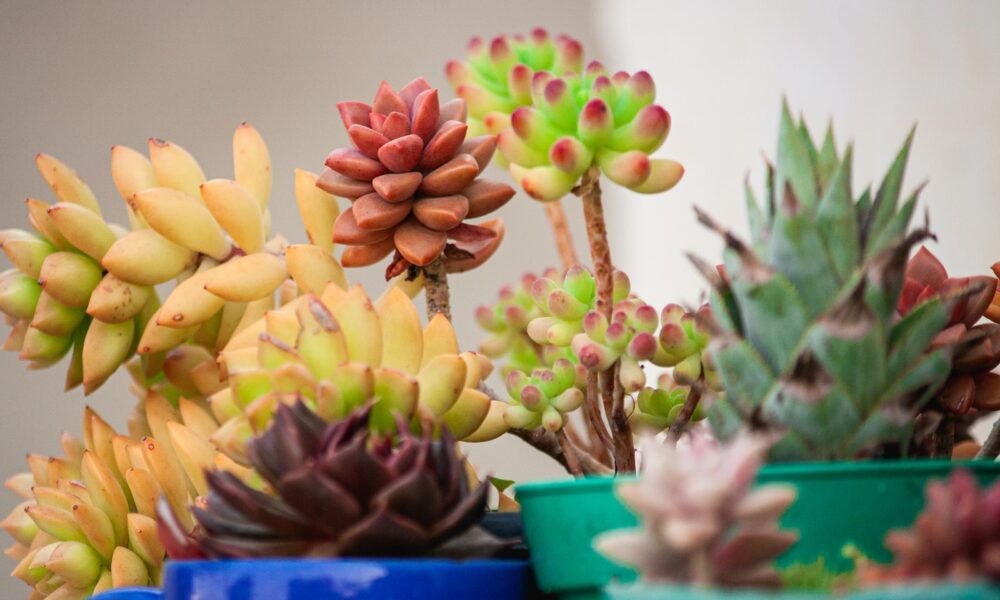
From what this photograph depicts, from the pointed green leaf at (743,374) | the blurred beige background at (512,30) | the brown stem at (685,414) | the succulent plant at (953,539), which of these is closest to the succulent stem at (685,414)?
the brown stem at (685,414)

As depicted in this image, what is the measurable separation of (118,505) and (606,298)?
0.27 metres

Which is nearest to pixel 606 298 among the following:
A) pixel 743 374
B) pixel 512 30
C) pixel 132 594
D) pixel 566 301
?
pixel 566 301

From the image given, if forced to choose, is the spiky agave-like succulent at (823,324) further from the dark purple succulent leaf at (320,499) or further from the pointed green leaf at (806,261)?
the dark purple succulent leaf at (320,499)

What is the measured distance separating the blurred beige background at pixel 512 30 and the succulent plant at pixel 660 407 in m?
0.76

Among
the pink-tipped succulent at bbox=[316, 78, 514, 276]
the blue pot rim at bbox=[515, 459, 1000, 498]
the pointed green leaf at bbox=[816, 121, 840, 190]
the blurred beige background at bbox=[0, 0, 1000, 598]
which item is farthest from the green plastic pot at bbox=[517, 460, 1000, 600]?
the blurred beige background at bbox=[0, 0, 1000, 598]

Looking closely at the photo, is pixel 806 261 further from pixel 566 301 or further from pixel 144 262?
pixel 144 262

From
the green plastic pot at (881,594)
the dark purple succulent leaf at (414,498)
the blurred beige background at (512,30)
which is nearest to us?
the green plastic pot at (881,594)

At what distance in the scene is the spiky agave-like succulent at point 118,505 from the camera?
48 centimetres

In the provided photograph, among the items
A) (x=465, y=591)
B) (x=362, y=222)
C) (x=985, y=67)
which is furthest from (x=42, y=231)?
(x=985, y=67)

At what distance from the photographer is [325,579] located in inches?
12.0

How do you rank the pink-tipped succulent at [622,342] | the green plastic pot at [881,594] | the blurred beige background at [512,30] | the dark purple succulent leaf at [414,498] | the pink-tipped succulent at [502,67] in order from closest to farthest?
1. the green plastic pot at [881,594]
2. the dark purple succulent leaf at [414,498]
3. the pink-tipped succulent at [622,342]
4. the pink-tipped succulent at [502,67]
5. the blurred beige background at [512,30]

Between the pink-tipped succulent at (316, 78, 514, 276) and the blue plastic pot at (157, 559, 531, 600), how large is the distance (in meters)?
0.18

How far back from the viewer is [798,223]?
1.06 feet

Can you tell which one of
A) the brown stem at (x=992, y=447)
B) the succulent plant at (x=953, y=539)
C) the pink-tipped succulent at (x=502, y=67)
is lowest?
the brown stem at (x=992, y=447)
